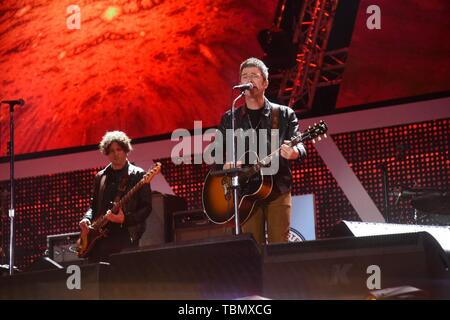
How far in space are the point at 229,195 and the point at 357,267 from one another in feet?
7.26

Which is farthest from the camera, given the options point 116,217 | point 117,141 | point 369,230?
point 117,141

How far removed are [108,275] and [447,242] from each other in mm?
1544

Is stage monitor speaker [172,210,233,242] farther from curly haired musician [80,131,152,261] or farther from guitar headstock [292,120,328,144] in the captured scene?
guitar headstock [292,120,328,144]

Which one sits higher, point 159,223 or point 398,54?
point 398,54

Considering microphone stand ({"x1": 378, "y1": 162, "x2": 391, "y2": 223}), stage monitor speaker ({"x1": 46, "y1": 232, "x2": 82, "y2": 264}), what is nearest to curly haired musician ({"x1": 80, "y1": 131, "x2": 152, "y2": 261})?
stage monitor speaker ({"x1": 46, "y1": 232, "x2": 82, "y2": 264})

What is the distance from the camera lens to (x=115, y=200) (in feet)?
19.3

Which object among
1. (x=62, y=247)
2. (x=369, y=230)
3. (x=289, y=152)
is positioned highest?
(x=62, y=247)

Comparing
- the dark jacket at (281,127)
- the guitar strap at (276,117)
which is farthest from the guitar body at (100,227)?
the guitar strap at (276,117)

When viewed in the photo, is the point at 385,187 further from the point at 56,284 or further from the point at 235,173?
the point at 56,284

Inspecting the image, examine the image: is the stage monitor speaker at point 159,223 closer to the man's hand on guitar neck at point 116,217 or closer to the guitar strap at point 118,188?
the guitar strap at point 118,188

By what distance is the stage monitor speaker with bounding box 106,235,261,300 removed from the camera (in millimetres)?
3062

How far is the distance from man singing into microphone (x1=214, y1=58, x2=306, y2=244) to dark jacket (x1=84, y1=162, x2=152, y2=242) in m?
1.09

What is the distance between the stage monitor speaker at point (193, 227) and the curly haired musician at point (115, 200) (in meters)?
1.32

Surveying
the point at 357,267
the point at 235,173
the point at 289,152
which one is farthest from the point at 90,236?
the point at 357,267
